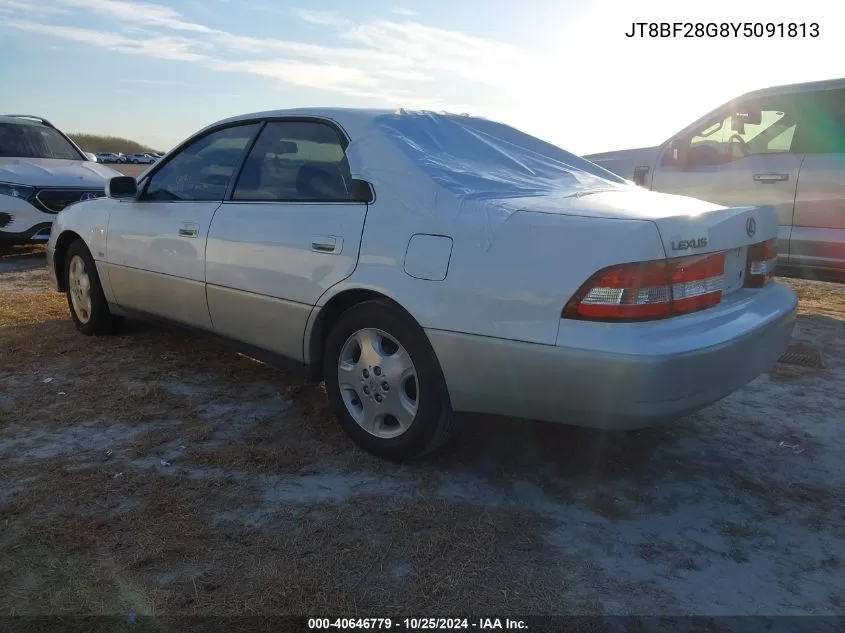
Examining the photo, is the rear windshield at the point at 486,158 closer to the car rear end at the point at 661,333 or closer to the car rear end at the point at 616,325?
the car rear end at the point at 616,325

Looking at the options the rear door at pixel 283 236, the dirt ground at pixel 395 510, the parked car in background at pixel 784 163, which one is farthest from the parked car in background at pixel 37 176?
the parked car in background at pixel 784 163

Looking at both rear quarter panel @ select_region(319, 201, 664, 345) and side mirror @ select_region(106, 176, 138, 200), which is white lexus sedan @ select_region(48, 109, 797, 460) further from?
side mirror @ select_region(106, 176, 138, 200)

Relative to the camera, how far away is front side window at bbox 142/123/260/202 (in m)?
3.87

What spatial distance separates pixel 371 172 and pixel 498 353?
1.03m

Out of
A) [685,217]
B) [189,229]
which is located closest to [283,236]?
[189,229]

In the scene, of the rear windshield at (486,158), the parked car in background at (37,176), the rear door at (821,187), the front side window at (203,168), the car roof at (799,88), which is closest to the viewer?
the rear windshield at (486,158)

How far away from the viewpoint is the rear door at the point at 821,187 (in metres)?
5.71

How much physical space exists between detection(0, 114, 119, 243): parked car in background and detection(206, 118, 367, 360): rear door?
19.6ft

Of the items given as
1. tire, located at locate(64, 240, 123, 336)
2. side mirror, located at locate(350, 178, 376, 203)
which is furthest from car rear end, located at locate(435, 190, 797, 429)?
tire, located at locate(64, 240, 123, 336)

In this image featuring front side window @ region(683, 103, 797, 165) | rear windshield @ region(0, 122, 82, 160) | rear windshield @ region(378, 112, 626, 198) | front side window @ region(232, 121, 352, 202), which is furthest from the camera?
rear windshield @ region(0, 122, 82, 160)

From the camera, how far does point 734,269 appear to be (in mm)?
2895

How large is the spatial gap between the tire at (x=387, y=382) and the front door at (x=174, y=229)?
1.13m

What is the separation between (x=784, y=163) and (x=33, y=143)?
9174 mm

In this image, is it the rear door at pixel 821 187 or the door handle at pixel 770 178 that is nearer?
the rear door at pixel 821 187
